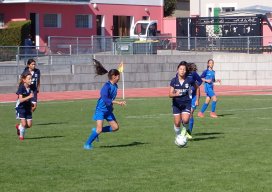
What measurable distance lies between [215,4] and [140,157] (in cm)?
5153

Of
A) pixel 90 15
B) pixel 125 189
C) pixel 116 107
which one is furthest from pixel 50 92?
pixel 125 189

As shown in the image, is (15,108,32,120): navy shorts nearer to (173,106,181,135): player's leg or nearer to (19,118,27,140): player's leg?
(19,118,27,140): player's leg

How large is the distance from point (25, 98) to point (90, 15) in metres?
42.8

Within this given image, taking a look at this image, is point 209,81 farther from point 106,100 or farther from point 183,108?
point 106,100

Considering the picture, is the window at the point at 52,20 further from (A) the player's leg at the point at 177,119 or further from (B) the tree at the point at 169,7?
(A) the player's leg at the point at 177,119

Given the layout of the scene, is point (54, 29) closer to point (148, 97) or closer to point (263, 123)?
point (148, 97)

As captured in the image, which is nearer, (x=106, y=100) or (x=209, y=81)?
(x=106, y=100)

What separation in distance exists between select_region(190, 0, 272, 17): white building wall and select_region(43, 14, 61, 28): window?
1308 centimetres

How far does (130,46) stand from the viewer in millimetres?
43594

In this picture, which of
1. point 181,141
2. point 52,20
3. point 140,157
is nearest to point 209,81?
point 181,141

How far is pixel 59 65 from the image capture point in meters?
40.5

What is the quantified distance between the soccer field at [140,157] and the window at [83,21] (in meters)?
35.8

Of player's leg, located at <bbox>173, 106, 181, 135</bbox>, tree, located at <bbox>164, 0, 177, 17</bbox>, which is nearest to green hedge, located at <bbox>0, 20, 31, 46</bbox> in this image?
tree, located at <bbox>164, 0, 177, 17</bbox>

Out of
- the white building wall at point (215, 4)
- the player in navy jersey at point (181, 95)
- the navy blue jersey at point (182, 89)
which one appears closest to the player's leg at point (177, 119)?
the player in navy jersey at point (181, 95)
